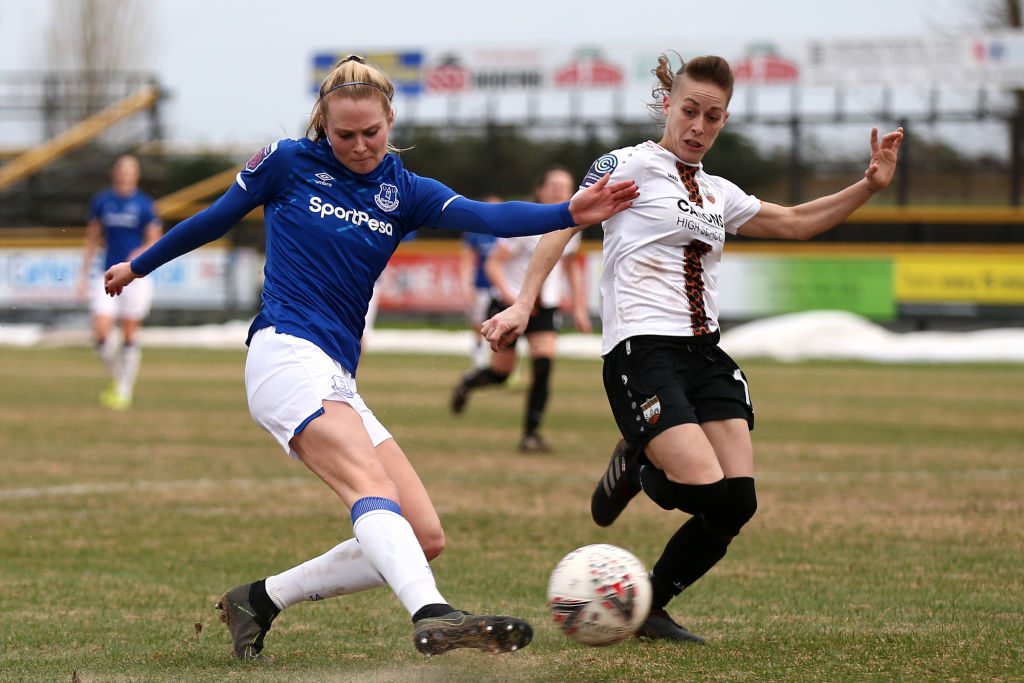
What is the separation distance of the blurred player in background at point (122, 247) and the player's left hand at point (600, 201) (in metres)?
10.6

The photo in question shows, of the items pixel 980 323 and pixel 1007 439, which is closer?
pixel 1007 439

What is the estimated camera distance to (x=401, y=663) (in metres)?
4.33

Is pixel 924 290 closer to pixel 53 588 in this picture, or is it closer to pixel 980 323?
pixel 980 323

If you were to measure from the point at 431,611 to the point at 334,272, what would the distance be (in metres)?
1.17

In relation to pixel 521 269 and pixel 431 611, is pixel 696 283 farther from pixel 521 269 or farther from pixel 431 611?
pixel 521 269

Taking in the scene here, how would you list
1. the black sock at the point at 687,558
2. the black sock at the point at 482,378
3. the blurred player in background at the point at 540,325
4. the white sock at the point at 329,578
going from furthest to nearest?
1. the black sock at the point at 482,378
2. the blurred player in background at the point at 540,325
3. the black sock at the point at 687,558
4. the white sock at the point at 329,578

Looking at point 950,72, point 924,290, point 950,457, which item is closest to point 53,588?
point 950,457

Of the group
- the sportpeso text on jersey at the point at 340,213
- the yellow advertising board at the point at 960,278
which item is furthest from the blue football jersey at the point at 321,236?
the yellow advertising board at the point at 960,278

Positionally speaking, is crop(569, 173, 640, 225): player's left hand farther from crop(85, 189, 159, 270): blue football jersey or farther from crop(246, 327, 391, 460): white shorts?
crop(85, 189, 159, 270): blue football jersey

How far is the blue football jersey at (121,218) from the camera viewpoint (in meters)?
14.2

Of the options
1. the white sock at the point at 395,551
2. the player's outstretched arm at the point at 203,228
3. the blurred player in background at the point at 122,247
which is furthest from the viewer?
the blurred player in background at the point at 122,247

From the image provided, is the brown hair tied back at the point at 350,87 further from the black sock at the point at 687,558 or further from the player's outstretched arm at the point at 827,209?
the black sock at the point at 687,558

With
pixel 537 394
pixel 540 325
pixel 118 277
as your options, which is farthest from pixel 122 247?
pixel 118 277

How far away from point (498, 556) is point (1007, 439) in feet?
22.8
